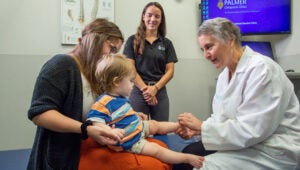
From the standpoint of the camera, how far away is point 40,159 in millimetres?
1256

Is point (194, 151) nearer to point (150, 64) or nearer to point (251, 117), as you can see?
point (251, 117)

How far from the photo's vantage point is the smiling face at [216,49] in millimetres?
1446

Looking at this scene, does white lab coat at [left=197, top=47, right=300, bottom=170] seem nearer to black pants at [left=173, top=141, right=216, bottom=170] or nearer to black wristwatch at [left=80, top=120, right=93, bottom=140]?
black pants at [left=173, top=141, right=216, bottom=170]

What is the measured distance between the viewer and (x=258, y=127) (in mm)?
1267

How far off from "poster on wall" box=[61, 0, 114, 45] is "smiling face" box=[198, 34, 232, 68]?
2.01 m

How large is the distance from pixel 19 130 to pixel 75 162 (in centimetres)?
206

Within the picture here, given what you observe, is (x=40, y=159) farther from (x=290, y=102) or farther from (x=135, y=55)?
(x=135, y=55)

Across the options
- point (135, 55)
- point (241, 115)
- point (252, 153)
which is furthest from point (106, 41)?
point (135, 55)

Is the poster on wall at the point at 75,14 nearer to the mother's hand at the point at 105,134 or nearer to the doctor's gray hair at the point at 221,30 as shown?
the doctor's gray hair at the point at 221,30

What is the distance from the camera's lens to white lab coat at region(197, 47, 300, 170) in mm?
1275

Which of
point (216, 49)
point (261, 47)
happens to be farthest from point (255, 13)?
point (216, 49)

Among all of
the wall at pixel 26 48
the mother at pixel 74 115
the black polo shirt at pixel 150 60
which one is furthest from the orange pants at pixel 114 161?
the wall at pixel 26 48

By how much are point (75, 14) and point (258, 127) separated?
2.45 m

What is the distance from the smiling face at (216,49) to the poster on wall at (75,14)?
2007 millimetres
